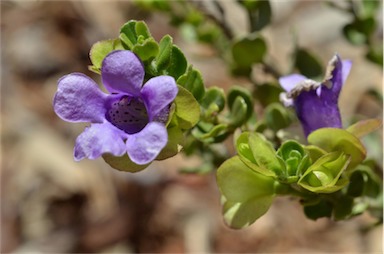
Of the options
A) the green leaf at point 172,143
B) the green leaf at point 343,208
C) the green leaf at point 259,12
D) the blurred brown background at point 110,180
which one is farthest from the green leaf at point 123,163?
the blurred brown background at point 110,180

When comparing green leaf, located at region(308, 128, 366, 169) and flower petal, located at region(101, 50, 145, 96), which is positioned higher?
flower petal, located at region(101, 50, 145, 96)

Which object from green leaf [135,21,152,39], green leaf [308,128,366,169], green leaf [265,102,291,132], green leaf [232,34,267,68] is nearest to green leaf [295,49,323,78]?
green leaf [232,34,267,68]

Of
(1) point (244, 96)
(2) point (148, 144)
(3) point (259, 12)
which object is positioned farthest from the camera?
(3) point (259, 12)

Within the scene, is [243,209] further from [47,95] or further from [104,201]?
[47,95]

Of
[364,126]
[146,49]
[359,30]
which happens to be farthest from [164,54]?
[359,30]

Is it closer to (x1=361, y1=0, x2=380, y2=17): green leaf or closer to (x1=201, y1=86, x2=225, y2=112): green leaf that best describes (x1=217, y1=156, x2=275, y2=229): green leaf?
(x1=201, y1=86, x2=225, y2=112): green leaf

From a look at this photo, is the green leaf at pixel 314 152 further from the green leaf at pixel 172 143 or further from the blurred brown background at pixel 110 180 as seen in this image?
the blurred brown background at pixel 110 180

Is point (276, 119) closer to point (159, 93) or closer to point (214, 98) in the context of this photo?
point (214, 98)
